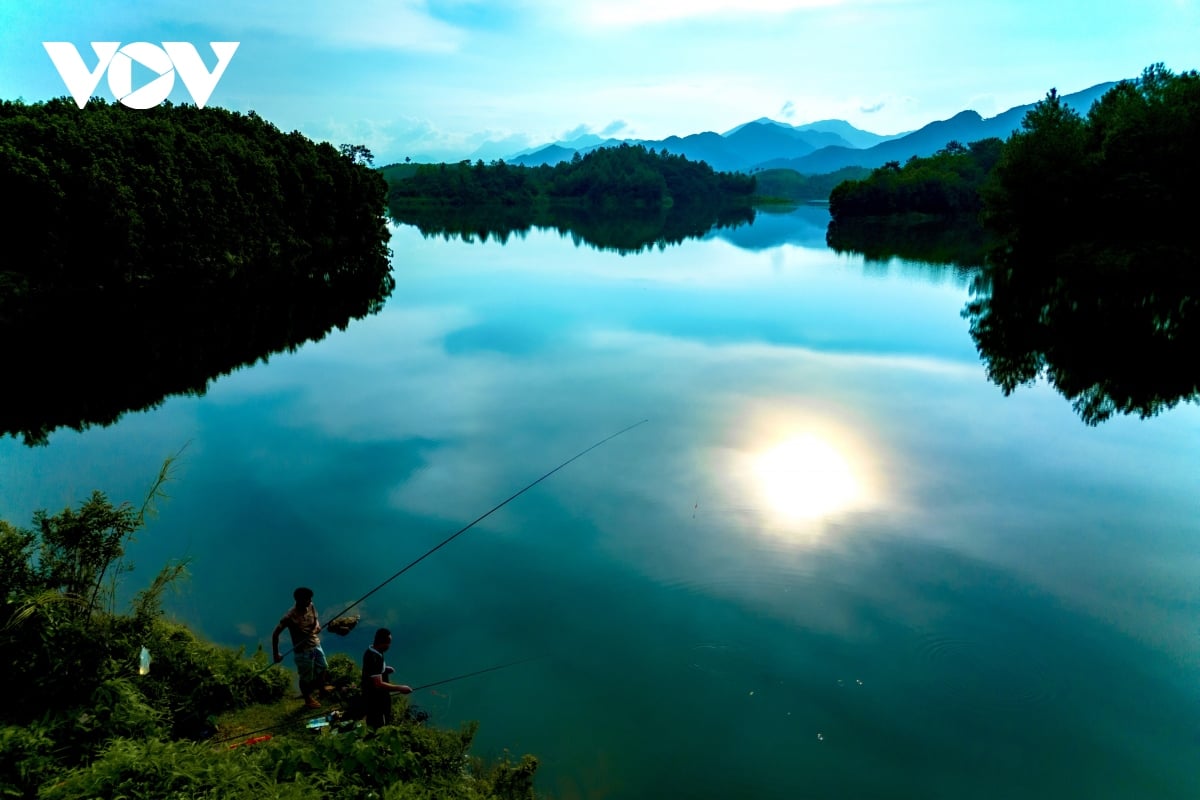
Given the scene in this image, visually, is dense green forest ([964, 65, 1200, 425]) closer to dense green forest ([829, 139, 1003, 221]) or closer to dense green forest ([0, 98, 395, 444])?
dense green forest ([0, 98, 395, 444])

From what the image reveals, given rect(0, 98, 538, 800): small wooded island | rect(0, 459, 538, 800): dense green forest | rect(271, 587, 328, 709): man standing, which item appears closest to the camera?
rect(0, 459, 538, 800): dense green forest

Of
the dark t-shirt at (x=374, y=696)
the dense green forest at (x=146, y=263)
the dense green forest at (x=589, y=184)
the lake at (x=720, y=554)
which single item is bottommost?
the lake at (x=720, y=554)

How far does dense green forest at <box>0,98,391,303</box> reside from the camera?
98.0 feet

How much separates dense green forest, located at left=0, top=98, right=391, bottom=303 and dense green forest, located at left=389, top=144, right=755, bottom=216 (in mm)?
74572

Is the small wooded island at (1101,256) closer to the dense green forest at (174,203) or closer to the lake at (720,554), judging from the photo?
the lake at (720,554)

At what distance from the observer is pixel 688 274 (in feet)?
147

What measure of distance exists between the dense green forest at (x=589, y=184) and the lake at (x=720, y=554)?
11391 cm

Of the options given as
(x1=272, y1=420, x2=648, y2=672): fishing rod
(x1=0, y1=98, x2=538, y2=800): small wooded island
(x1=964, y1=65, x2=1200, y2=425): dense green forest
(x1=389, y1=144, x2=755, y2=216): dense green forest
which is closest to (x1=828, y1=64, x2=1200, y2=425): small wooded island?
(x1=964, y1=65, x2=1200, y2=425): dense green forest

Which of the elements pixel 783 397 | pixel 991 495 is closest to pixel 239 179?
pixel 783 397

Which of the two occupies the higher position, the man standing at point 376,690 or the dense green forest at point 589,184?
the dense green forest at point 589,184

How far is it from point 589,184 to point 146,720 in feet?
524

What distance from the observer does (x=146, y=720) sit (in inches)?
229

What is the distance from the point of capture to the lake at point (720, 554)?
7246mm

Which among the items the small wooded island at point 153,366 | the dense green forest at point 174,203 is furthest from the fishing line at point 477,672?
the dense green forest at point 174,203
